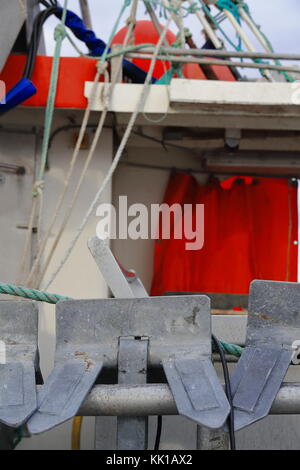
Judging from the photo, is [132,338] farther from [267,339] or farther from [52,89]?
[52,89]

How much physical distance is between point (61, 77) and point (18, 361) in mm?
2724

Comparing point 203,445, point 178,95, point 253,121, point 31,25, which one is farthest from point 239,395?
point 31,25

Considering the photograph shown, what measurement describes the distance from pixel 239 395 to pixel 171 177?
373 centimetres

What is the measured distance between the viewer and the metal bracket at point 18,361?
51.8 inches

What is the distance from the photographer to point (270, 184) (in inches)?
202

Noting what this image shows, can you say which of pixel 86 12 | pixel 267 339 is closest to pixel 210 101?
pixel 86 12

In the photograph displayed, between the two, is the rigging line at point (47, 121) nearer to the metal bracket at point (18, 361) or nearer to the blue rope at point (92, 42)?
the blue rope at point (92, 42)

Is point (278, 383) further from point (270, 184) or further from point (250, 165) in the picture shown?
point (270, 184)

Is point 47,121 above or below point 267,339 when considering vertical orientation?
above

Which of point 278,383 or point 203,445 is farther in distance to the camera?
point 203,445

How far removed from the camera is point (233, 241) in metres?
4.91

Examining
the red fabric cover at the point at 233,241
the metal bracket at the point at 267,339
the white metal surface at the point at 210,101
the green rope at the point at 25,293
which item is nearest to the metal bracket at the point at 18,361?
the green rope at the point at 25,293

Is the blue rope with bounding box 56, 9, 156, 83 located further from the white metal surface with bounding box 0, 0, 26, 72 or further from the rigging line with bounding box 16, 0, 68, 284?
the white metal surface with bounding box 0, 0, 26, 72

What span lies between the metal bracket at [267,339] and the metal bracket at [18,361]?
19.0 inches
